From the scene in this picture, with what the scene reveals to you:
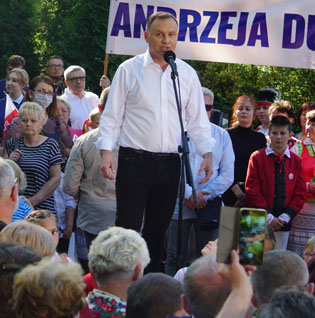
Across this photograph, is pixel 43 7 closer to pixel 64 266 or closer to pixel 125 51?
pixel 125 51

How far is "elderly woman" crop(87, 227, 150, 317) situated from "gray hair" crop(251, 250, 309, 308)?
78cm

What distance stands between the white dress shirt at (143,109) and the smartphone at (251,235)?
2.47m

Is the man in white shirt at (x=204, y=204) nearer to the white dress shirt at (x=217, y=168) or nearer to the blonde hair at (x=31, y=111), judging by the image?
the white dress shirt at (x=217, y=168)

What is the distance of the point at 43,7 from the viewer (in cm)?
2108

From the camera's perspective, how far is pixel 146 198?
534 cm

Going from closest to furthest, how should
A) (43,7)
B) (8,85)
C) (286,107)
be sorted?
1. (286,107)
2. (8,85)
3. (43,7)

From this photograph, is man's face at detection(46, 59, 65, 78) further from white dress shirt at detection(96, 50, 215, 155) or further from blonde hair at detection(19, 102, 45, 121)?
white dress shirt at detection(96, 50, 215, 155)

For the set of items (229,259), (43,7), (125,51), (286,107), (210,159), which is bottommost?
(229,259)

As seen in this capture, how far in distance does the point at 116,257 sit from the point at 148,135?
131 centimetres

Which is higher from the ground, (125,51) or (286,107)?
(125,51)

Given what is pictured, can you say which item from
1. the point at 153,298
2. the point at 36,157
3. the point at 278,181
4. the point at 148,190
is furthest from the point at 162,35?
the point at 278,181

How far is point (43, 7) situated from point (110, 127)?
16482 millimetres

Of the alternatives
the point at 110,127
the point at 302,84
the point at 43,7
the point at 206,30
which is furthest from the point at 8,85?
the point at 43,7

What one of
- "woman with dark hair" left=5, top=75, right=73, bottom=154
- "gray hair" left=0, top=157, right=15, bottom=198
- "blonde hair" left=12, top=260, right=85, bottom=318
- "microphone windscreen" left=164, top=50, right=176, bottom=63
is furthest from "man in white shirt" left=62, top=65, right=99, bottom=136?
"blonde hair" left=12, top=260, right=85, bottom=318
